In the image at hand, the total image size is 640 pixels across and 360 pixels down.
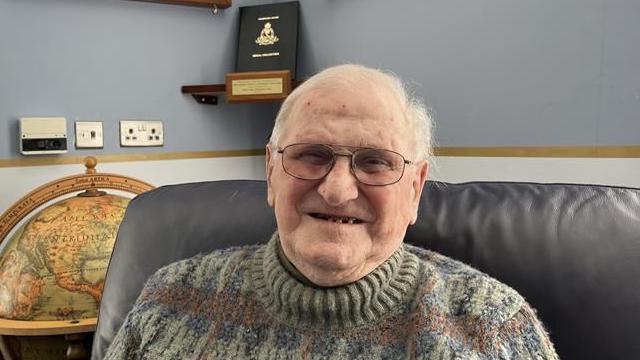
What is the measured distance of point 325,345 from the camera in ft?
3.20

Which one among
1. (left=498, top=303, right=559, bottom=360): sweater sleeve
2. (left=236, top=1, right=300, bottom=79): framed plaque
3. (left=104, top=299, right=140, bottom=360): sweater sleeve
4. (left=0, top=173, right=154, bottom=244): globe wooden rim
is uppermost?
(left=236, top=1, right=300, bottom=79): framed plaque

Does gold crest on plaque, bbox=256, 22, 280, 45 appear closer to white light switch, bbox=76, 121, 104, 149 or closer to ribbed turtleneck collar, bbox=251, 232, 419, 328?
white light switch, bbox=76, 121, 104, 149

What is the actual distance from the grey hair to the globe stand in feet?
2.44

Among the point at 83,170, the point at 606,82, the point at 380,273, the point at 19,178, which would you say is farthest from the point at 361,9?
the point at 380,273

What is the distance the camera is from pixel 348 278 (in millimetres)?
996

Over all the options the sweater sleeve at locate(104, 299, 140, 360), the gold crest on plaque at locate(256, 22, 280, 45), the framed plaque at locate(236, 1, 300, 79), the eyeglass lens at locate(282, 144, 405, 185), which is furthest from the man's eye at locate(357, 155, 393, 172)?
the gold crest on plaque at locate(256, 22, 280, 45)

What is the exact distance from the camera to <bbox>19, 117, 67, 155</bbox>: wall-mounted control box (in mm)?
2066

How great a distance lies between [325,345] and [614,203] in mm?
591

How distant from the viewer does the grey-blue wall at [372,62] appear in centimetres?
178

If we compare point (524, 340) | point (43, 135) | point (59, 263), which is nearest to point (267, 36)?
point (43, 135)

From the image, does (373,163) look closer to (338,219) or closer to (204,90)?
(338,219)

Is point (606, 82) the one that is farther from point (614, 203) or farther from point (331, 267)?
point (331, 267)

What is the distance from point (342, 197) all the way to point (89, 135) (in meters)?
1.59

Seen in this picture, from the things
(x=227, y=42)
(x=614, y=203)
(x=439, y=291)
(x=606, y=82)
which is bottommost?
(x=439, y=291)
